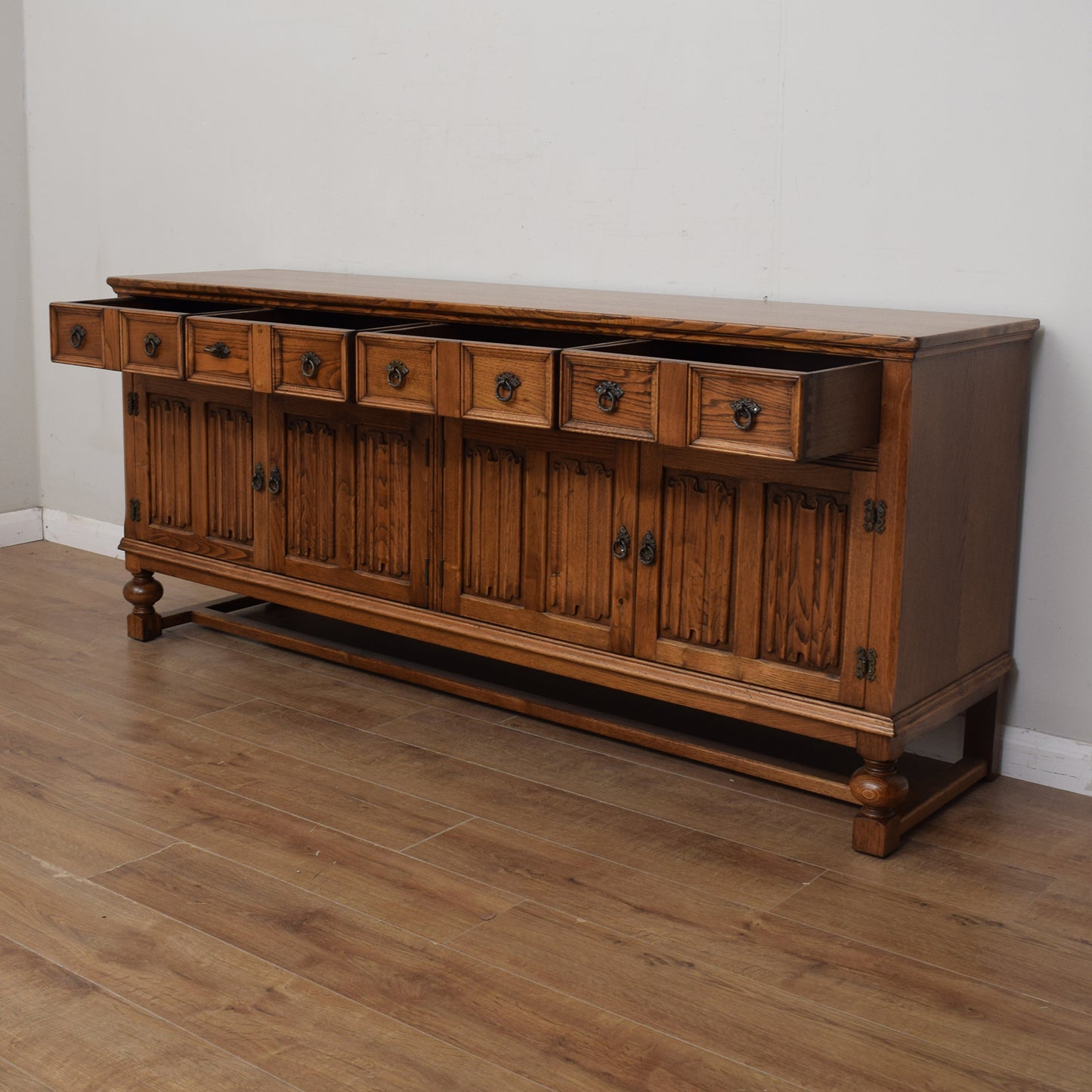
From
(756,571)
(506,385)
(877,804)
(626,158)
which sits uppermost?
(626,158)

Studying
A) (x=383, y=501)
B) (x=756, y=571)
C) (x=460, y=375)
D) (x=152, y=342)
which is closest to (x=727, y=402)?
(x=756, y=571)

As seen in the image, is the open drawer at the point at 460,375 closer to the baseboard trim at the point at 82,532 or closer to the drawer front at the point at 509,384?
the drawer front at the point at 509,384

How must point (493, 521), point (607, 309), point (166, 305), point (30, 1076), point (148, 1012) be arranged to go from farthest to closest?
point (166, 305) → point (493, 521) → point (607, 309) → point (148, 1012) → point (30, 1076)

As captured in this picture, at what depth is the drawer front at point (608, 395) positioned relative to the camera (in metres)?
2.52

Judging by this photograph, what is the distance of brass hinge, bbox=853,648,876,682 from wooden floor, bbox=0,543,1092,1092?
1.11ft

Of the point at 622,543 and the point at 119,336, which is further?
the point at 119,336

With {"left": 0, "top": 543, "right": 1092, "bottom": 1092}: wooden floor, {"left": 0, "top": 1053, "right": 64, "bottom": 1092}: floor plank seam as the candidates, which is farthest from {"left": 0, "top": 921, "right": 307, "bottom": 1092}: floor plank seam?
{"left": 0, "top": 1053, "right": 64, "bottom": 1092}: floor plank seam

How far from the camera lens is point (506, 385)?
2.71 m

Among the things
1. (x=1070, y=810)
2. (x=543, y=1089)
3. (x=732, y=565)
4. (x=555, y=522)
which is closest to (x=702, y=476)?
(x=732, y=565)

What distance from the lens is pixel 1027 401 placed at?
9.34ft

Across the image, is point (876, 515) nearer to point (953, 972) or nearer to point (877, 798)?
point (877, 798)

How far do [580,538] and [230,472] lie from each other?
1.07 meters

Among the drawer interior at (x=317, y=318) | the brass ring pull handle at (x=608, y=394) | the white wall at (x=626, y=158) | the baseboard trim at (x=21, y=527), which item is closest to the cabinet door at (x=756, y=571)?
the brass ring pull handle at (x=608, y=394)

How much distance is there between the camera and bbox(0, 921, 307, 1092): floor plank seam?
6.24ft
